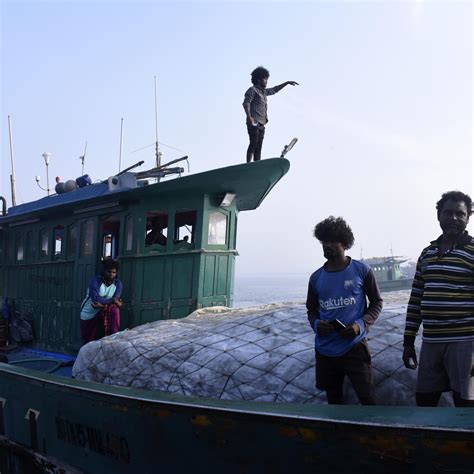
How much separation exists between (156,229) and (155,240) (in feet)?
0.46

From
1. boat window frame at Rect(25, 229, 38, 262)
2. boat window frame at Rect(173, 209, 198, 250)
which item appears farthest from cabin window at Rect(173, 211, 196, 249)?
boat window frame at Rect(25, 229, 38, 262)

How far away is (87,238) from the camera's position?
262 inches

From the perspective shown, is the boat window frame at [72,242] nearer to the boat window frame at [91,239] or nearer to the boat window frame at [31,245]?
the boat window frame at [91,239]

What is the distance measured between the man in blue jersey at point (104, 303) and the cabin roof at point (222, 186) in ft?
3.25

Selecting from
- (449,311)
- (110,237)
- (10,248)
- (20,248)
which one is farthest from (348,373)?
(10,248)

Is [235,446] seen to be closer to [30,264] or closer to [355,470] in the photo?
[355,470]

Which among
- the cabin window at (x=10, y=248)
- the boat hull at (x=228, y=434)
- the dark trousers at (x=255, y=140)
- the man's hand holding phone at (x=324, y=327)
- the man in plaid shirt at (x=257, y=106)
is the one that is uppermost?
the man in plaid shirt at (x=257, y=106)

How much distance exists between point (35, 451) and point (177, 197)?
9.93 ft

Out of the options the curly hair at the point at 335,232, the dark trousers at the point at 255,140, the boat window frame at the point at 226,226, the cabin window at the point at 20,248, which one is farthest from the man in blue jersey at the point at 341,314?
the cabin window at the point at 20,248

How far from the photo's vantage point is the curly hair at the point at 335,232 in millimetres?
2998

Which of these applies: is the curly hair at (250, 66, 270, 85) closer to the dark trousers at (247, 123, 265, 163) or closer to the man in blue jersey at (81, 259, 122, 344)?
the dark trousers at (247, 123, 265, 163)

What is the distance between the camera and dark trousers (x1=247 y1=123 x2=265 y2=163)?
18.8 feet

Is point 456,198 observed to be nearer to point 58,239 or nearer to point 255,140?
point 255,140

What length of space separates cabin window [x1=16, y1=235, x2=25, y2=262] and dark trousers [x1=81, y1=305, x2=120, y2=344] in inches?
122
